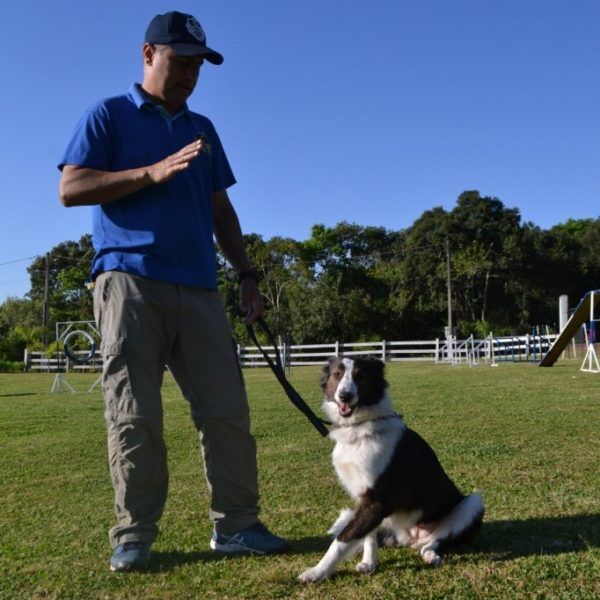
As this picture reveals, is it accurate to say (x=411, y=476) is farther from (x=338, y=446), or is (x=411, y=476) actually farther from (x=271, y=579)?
(x=271, y=579)

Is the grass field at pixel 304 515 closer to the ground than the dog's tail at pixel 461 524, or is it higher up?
closer to the ground

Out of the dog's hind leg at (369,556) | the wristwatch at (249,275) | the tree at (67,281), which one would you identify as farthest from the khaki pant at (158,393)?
the tree at (67,281)

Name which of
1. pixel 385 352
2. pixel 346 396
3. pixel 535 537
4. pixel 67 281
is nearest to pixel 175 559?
pixel 346 396

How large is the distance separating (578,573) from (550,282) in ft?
145

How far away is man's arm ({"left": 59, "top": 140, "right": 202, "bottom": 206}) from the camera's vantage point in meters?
3.13

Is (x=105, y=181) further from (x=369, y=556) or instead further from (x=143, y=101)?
(x=369, y=556)

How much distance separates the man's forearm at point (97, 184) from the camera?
125 inches

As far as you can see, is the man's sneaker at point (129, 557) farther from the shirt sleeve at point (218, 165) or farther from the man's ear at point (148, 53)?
the man's ear at point (148, 53)

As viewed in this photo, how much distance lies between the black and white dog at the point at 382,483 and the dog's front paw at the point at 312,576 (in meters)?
0.04

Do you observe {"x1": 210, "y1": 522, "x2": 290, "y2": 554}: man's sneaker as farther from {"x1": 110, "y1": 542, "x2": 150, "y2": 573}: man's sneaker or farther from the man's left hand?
the man's left hand

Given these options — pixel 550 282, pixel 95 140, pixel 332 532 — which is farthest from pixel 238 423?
pixel 550 282

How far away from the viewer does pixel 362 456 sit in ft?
11.0

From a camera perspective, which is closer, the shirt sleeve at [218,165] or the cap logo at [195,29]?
the cap logo at [195,29]

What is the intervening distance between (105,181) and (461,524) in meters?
2.43
